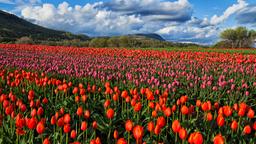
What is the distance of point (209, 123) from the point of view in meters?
5.22

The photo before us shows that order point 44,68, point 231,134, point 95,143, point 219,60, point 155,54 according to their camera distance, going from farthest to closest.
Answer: point 155,54, point 219,60, point 44,68, point 231,134, point 95,143

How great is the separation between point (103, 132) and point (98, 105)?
1714 millimetres

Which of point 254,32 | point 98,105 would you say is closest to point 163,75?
point 98,105

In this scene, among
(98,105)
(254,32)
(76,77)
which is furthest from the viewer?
(254,32)

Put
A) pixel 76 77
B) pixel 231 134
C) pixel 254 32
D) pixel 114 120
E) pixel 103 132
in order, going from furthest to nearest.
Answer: pixel 254 32 < pixel 76 77 < pixel 114 120 < pixel 103 132 < pixel 231 134

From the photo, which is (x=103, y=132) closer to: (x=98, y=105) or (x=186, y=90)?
(x=98, y=105)

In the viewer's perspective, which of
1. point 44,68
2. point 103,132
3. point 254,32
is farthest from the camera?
point 254,32

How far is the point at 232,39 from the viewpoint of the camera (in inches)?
2837

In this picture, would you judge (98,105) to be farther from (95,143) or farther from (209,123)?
(95,143)

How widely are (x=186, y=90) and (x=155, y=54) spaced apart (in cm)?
1122

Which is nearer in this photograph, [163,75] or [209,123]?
[209,123]

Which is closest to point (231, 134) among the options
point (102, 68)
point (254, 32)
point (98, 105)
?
point (98, 105)

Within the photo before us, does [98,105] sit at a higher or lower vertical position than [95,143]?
lower

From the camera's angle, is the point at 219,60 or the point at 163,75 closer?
the point at 163,75
